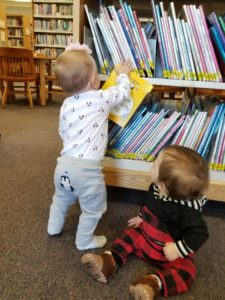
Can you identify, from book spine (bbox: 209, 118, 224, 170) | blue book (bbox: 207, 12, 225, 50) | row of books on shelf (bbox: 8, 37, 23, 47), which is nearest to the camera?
blue book (bbox: 207, 12, 225, 50)

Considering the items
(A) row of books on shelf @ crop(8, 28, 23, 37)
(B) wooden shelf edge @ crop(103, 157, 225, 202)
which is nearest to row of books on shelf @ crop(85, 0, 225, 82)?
(B) wooden shelf edge @ crop(103, 157, 225, 202)

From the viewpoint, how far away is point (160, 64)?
1.12 meters

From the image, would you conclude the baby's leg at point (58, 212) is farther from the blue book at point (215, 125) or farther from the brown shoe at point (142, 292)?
the blue book at point (215, 125)

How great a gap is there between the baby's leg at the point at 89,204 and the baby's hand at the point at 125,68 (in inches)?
14.5

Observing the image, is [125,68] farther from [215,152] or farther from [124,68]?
[215,152]

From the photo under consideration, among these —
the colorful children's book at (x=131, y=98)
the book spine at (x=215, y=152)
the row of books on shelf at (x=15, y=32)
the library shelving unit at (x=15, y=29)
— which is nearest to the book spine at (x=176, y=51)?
the colorful children's book at (x=131, y=98)

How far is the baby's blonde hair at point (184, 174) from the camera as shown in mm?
752

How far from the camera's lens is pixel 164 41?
1032 mm

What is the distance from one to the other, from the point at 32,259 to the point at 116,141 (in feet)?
1.75

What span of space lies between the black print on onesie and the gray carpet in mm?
198

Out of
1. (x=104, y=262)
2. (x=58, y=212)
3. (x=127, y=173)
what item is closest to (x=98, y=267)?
(x=104, y=262)

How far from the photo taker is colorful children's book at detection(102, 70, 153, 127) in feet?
3.34

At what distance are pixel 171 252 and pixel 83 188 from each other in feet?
1.00

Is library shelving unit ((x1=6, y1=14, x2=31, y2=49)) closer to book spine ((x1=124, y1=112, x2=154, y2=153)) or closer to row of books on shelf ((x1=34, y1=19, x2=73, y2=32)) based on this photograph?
row of books on shelf ((x1=34, y1=19, x2=73, y2=32))
